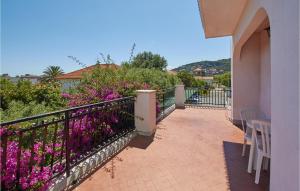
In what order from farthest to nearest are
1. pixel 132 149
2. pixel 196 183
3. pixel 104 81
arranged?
1. pixel 104 81
2. pixel 132 149
3. pixel 196 183

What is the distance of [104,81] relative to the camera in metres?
5.54

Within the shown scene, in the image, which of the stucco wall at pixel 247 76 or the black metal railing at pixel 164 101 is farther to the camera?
the black metal railing at pixel 164 101

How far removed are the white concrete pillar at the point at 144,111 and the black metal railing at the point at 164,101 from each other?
5.90 feet

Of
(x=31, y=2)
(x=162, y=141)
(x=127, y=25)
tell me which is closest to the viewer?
(x=162, y=141)

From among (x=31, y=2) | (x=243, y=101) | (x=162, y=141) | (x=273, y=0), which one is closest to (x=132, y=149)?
(x=162, y=141)

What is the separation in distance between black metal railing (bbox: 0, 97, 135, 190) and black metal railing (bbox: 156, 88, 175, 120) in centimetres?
217

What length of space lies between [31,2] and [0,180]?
668cm

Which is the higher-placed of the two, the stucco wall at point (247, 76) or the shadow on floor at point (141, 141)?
the stucco wall at point (247, 76)

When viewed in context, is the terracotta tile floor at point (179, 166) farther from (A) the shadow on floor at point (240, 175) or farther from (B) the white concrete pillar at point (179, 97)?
(B) the white concrete pillar at point (179, 97)

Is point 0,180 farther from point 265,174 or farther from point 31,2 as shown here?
point 31,2

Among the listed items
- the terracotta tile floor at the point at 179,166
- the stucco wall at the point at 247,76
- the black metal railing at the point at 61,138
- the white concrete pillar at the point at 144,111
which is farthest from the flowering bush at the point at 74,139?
the stucco wall at the point at 247,76

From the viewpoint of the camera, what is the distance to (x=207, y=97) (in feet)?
35.4

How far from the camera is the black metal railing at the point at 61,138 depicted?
7.23 ft

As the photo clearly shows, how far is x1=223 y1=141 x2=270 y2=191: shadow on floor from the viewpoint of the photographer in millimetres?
2873
